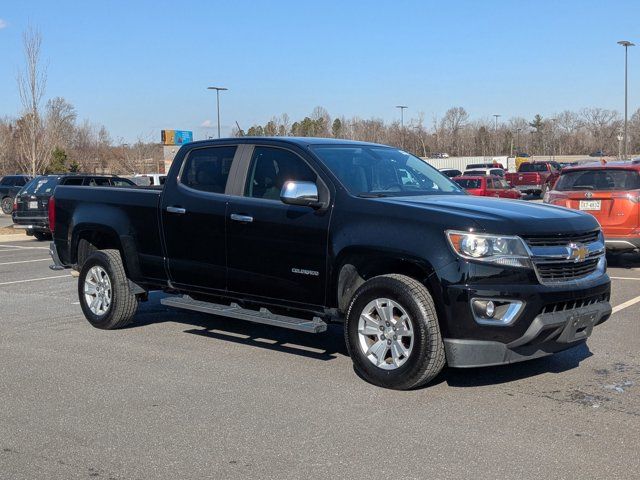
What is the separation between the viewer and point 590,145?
4350 inches

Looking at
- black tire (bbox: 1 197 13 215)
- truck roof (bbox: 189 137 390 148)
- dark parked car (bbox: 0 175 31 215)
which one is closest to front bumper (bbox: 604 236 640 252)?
truck roof (bbox: 189 137 390 148)

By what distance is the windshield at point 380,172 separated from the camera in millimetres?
6625

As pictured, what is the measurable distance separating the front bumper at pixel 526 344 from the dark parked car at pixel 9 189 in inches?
1228

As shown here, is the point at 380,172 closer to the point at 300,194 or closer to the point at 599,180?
the point at 300,194

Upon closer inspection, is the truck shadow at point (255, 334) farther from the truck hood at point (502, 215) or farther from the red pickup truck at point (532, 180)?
the red pickup truck at point (532, 180)

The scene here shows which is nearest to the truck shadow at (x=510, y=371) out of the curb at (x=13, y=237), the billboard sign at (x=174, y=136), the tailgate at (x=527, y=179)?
the curb at (x=13, y=237)

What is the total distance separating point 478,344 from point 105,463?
2.62 m

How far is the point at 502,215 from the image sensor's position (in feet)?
18.9

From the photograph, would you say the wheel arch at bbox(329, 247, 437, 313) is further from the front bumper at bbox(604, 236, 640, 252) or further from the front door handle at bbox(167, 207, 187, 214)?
the front bumper at bbox(604, 236, 640, 252)

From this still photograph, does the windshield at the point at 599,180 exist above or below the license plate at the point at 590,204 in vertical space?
above

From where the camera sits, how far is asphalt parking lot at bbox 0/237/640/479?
445cm

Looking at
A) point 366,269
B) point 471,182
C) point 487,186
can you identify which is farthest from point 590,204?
point 471,182

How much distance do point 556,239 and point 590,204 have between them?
6928mm

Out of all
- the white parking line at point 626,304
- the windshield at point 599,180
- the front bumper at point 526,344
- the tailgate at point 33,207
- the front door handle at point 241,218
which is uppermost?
the windshield at point 599,180
